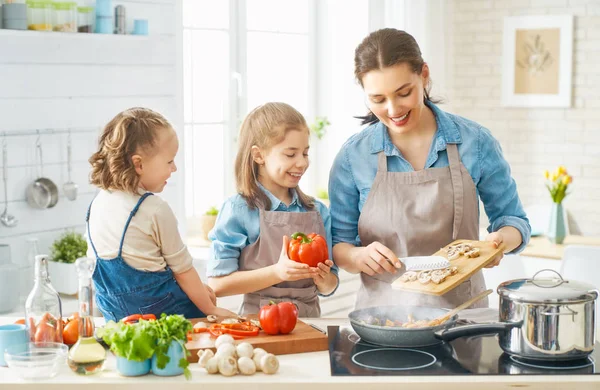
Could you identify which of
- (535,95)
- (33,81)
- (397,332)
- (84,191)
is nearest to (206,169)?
(84,191)

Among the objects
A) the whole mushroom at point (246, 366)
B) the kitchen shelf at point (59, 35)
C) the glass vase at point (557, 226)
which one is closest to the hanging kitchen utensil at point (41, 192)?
the kitchen shelf at point (59, 35)

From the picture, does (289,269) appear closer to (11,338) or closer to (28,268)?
(11,338)

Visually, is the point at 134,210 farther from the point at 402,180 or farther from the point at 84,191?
the point at 84,191

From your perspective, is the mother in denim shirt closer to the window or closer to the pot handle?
the pot handle

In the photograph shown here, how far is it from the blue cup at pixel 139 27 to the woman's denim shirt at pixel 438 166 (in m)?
2.06

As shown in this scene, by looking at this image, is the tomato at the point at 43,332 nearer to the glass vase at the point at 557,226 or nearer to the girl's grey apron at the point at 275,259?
the girl's grey apron at the point at 275,259

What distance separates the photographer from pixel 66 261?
13.6 feet

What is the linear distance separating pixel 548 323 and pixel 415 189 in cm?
84

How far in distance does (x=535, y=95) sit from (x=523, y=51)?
38 cm

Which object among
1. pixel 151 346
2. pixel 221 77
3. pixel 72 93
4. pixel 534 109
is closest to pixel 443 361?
pixel 151 346

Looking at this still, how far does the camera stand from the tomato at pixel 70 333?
223 centimetres

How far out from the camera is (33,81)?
13.8 ft

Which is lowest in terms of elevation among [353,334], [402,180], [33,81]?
[353,334]

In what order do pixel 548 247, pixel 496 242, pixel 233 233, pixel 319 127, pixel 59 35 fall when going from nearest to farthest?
pixel 496 242, pixel 233 233, pixel 59 35, pixel 548 247, pixel 319 127
